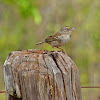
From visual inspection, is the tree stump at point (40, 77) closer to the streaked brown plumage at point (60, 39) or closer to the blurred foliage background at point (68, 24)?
the streaked brown plumage at point (60, 39)

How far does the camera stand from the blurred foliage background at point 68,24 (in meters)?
10.7

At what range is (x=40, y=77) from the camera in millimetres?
2709

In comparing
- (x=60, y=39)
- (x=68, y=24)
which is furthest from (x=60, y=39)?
(x=68, y=24)

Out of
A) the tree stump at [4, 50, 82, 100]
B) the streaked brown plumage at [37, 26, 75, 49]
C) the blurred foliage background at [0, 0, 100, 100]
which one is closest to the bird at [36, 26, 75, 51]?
the streaked brown plumage at [37, 26, 75, 49]

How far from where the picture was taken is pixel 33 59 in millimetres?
2844

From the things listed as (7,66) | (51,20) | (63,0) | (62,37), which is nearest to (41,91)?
(7,66)

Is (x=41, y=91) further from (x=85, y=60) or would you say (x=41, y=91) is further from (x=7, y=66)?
(x=85, y=60)

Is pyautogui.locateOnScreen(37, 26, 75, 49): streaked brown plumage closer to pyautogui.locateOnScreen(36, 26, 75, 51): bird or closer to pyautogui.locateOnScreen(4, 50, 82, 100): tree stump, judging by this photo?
pyautogui.locateOnScreen(36, 26, 75, 51): bird

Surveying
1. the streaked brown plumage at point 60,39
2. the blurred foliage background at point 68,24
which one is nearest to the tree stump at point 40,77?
the streaked brown plumage at point 60,39

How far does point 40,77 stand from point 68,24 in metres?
9.19

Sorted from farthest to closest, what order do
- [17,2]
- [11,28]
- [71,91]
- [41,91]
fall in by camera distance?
1. [11,28]
2. [17,2]
3. [71,91]
4. [41,91]

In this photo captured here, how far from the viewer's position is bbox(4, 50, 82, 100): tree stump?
2.71 metres

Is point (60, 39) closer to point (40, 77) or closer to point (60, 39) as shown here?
point (60, 39)

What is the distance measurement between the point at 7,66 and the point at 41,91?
1.55 feet
